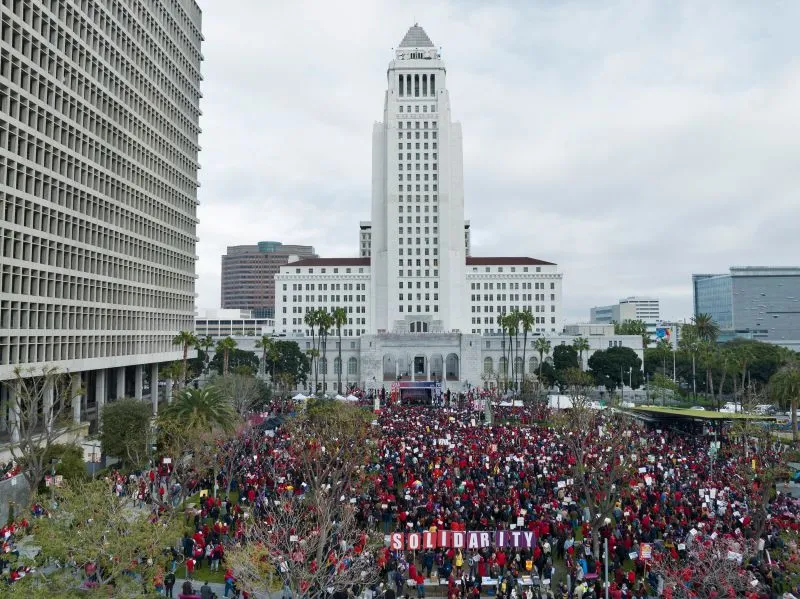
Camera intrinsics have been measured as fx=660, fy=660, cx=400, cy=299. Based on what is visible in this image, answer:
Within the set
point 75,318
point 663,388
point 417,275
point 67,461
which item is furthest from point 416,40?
point 67,461

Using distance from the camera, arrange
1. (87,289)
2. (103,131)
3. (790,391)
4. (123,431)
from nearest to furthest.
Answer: (123,431), (87,289), (790,391), (103,131)

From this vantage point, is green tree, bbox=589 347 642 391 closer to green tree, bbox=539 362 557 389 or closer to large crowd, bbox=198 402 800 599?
green tree, bbox=539 362 557 389

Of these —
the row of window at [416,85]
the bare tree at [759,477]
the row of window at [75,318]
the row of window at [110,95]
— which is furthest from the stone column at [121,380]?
the row of window at [416,85]

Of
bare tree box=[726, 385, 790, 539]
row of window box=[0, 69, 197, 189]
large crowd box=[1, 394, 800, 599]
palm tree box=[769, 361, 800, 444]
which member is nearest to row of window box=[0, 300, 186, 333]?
row of window box=[0, 69, 197, 189]

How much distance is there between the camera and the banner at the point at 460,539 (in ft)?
83.6

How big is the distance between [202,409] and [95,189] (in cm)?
2645

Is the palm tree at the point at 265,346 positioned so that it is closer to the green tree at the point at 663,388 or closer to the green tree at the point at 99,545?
the green tree at the point at 663,388

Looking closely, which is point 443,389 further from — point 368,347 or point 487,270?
point 487,270

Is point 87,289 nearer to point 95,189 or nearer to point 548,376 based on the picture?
point 95,189

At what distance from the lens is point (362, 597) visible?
866 inches

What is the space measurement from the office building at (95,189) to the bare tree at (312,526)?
1584cm

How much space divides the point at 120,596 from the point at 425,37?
13656cm

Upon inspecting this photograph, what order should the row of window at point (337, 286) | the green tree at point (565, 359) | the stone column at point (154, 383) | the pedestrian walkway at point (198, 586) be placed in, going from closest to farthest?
the pedestrian walkway at point (198, 586), the stone column at point (154, 383), the green tree at point (565, 359), the row of window at point (337, 286)

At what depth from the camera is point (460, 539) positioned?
83.9 feet
